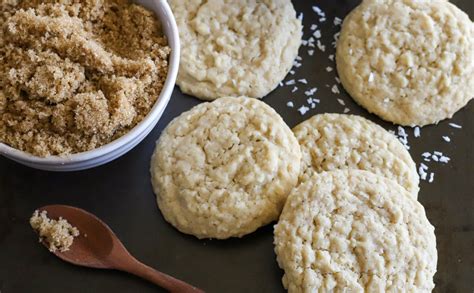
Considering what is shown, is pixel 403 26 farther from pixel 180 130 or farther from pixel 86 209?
pixel 86 209

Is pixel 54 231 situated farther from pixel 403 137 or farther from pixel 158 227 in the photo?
pixel 403 137

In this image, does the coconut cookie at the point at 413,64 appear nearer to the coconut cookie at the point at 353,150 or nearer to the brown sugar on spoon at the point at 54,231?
the coconut cookie at the point at 353,150

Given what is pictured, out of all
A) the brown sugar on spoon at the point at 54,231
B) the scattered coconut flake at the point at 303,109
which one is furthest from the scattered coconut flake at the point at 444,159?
the brown sugar on spoon at the point at 54,231

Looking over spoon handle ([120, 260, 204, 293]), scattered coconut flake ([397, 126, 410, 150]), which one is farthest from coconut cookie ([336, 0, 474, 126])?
spoon handle ([120, 260, 204, 293])

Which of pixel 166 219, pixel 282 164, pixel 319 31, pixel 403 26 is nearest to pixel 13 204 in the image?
pixel 166 219

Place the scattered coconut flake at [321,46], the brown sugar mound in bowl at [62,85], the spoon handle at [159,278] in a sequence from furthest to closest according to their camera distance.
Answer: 1. the scattered coconut flake at [321,46]
2. the spoon handle at [159,278]
3. the brown sugar mound in bowl at [62,85]

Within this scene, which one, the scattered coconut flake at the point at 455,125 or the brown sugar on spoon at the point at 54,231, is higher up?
the scattered coconut flake at the point at 455,125
